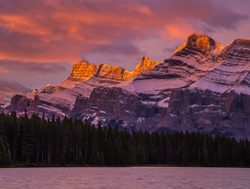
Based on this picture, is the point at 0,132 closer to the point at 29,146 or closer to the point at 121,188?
the point at 29,146

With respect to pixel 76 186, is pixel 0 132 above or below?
above

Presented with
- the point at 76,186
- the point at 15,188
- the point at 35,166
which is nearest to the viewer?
the point at 15,188

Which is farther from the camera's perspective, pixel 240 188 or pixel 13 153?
pixel 13 153

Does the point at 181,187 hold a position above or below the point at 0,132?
below

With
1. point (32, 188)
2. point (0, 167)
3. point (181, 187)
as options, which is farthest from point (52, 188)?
point (0, 167)

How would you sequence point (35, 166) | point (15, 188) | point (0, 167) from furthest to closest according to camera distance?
point (35, 166)
point (0, 167)
point (15, 188)

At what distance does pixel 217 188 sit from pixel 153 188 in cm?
1175

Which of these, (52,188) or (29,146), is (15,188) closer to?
(52,188)

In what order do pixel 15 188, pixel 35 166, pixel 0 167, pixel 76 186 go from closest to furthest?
1. pixel 15 188
2. pixel 76 186
3. pixel 0 167
4. pixel 35 166

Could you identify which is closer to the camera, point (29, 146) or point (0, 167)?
point (0, 167)

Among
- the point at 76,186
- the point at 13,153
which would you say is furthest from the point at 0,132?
the point at 76,186

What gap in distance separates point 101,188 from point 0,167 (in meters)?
88.4

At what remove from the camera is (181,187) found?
330ft

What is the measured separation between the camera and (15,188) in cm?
9225
